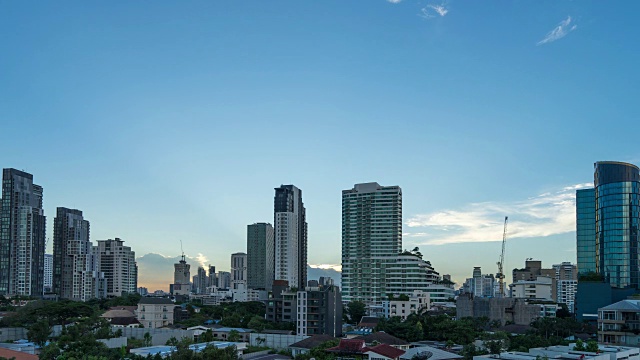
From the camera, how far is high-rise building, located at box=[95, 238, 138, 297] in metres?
151

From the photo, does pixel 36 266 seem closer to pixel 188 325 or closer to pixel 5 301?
pixel 5 301

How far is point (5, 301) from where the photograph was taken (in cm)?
9419

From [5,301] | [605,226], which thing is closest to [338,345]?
[605,226]

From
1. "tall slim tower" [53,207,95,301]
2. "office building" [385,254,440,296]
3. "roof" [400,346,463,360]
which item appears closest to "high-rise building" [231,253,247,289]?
"tall slim tower" [53,207,95,301]

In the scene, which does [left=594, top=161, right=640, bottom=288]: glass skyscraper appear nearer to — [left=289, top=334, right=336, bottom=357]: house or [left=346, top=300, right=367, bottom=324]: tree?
[left=346, top=300, right=367, bottom=324]: tree

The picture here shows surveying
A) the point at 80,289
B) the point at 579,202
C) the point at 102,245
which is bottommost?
the point at 80,289

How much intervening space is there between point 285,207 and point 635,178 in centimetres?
7901

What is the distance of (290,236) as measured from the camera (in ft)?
447

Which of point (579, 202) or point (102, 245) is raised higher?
point (579, 202)

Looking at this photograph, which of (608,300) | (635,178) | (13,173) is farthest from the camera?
(13,173)

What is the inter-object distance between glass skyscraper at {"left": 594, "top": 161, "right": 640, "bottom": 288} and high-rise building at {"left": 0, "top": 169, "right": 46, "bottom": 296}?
→ 4194 inches

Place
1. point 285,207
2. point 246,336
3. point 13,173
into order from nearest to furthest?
point 246,336
point 13,173
point 285,207

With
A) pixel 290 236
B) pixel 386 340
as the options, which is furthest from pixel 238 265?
pixel 386 340

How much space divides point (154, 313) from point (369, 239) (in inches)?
1777
